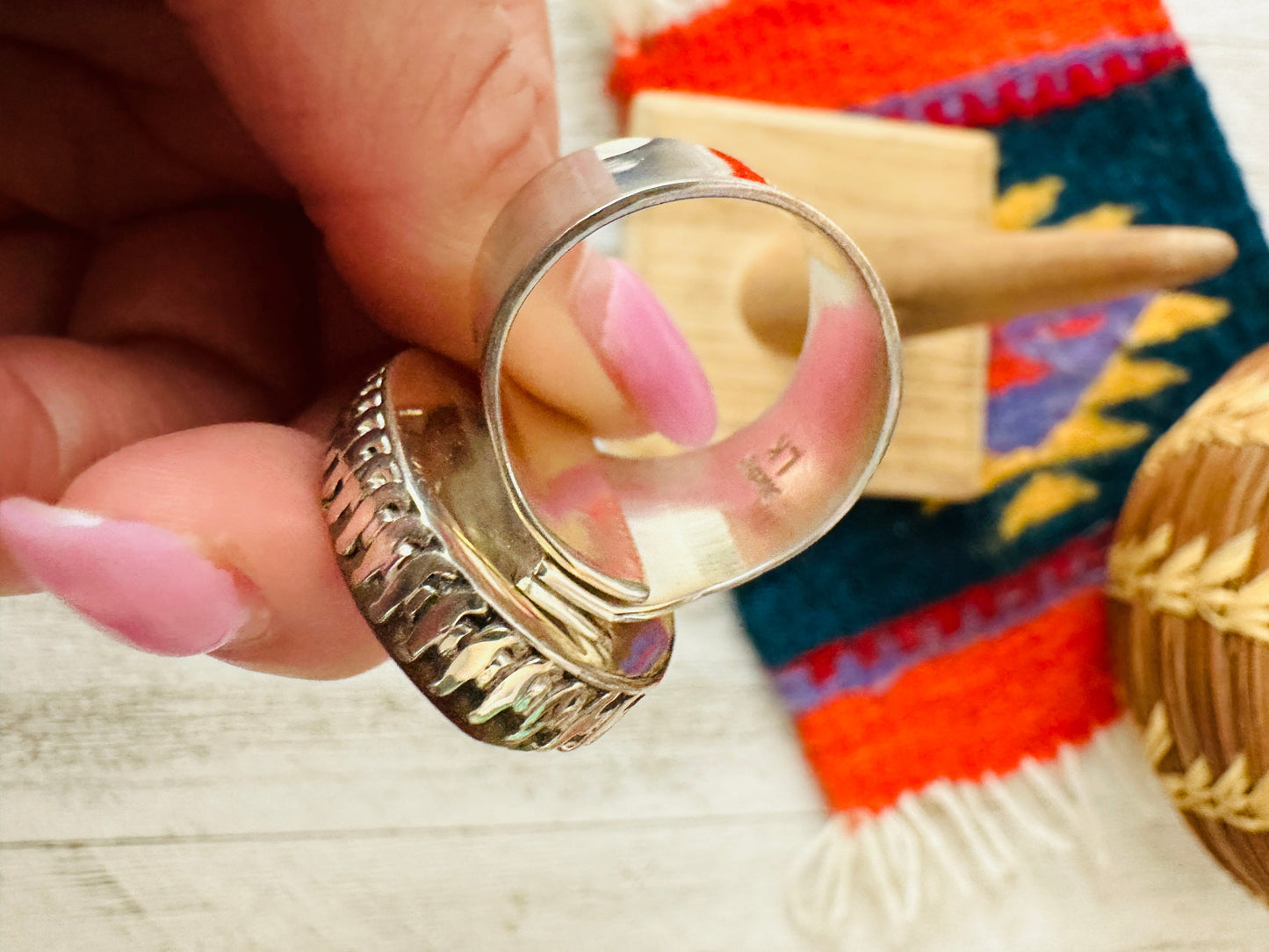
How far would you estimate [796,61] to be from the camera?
32cm

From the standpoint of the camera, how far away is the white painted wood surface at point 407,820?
263 mm

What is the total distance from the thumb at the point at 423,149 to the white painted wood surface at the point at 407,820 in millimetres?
134

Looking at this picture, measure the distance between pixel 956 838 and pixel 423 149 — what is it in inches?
10.7

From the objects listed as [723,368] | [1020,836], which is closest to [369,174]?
[723,368]

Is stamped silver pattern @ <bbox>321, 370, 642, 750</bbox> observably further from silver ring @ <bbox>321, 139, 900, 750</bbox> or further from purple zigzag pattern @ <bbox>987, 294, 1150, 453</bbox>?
purple zigzag pattern @ <bbox>987, 294, 1150, 453</bbox>

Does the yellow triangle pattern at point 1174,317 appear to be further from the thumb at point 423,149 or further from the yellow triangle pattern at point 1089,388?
the thumb at point 423,149

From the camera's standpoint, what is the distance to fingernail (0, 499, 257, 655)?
0.13 metres

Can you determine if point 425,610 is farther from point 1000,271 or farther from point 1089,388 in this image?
point 1089,388

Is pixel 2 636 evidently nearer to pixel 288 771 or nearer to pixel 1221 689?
pixel 288 771

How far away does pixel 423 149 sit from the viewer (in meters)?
0.16

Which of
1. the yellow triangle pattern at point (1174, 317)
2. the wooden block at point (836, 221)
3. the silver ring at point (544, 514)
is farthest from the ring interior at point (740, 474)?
the yellow triangle pattern at point (1174, 317)

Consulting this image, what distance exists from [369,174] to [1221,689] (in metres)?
0.24

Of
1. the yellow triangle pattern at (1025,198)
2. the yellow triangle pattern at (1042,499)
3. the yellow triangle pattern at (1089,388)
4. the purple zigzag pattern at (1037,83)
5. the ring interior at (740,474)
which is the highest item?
the purple zigzag pattern at (1037,83)

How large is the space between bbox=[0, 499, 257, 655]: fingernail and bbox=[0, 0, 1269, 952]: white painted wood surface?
140 millimetres
